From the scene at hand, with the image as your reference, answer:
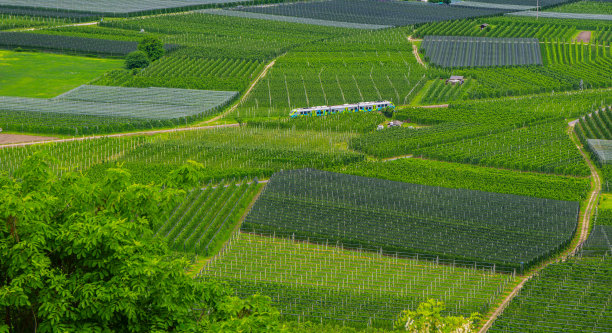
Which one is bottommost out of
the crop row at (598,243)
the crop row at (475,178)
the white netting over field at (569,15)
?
the crop row at (598,243)

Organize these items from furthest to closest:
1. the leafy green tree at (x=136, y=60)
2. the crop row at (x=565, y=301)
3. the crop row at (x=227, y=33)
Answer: the crop row at (x=227, y=33)
the leafy green tree at (x=136, y=60)
the crop row at (x=565, y=301)

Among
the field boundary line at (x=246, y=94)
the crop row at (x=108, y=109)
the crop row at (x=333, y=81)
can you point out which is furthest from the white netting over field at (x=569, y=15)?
the crop row at (x=108, y=109)

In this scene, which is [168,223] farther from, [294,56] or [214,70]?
[294,56]

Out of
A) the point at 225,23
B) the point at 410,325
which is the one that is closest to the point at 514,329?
the point at 410,325

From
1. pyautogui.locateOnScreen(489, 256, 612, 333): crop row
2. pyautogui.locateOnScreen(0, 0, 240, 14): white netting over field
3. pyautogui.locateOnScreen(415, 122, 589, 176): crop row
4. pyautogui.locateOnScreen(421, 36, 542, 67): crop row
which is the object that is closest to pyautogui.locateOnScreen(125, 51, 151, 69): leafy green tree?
pyautogui.locateOnScreen(421, 36, 542, 67): crop row

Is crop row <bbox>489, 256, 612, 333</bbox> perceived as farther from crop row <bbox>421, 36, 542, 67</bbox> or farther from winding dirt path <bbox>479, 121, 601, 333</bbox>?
crop row <bbox>421, 36, 542, 67</bbox>

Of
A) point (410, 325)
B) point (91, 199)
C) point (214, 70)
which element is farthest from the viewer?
point (214, 70)

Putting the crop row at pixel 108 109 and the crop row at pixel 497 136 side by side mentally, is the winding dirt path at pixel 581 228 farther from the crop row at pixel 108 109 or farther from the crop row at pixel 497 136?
the crop row at pixel 108 109
